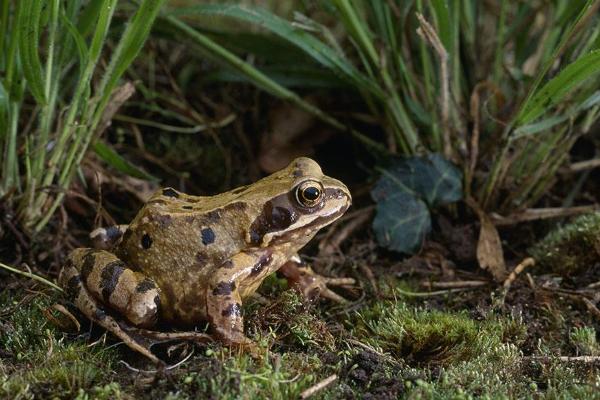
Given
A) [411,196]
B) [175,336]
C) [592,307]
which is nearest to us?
[175,336]

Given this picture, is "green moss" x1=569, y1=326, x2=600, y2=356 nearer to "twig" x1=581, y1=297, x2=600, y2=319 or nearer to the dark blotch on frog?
"twig" x1=581, y1=297, x2=600, y2=319

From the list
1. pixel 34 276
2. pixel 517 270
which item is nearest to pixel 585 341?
pixel 517 270

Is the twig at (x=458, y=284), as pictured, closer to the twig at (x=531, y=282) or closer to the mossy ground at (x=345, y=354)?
the mossy ground at (x=345, y=354)

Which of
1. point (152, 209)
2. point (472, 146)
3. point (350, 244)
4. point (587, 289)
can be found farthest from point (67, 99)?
point (587, 289)

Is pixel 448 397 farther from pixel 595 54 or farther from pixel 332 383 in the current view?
pixel 595 54

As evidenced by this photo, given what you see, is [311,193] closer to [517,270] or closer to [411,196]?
[411,196]

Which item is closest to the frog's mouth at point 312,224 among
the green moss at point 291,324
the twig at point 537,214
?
the green moss at point 291,324
